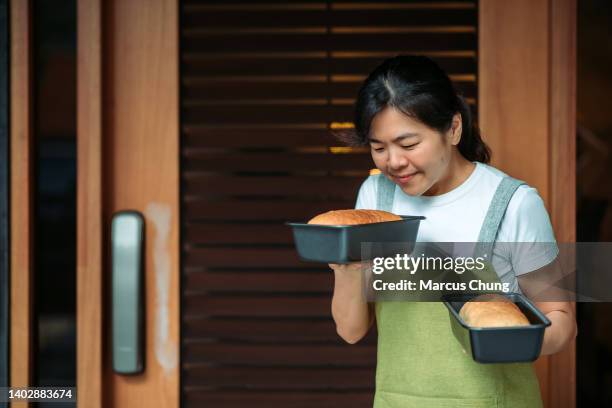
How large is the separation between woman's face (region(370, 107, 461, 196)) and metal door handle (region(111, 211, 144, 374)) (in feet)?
2.50

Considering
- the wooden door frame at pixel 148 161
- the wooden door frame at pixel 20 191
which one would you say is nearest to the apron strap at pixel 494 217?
the wooden door frame at pixel 148 161

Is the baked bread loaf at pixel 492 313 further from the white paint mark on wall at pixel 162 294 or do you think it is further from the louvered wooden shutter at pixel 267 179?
the white paint mark on wall at pixel 162 294

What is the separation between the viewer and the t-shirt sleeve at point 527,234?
121cm

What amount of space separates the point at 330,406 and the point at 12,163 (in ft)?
3.62

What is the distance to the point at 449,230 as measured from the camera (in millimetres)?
1293

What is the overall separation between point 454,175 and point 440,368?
1.39 feet

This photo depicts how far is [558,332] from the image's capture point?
44.3 inches

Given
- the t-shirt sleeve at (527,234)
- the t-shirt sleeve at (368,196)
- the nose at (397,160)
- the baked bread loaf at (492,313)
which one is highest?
the nose at (397,160)

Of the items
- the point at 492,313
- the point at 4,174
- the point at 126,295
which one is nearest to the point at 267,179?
the point at 126,295

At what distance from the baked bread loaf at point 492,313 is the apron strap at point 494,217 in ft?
0.63

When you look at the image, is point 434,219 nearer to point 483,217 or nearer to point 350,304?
point 483,217

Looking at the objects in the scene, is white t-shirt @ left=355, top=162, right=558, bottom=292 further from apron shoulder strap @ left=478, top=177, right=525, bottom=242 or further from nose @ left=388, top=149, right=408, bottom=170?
nose @ left=388, top=149, right=408, bottom=170

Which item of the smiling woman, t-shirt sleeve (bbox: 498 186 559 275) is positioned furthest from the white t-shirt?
the smiling woman

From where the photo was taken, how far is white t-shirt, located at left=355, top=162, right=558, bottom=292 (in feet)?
3.98
